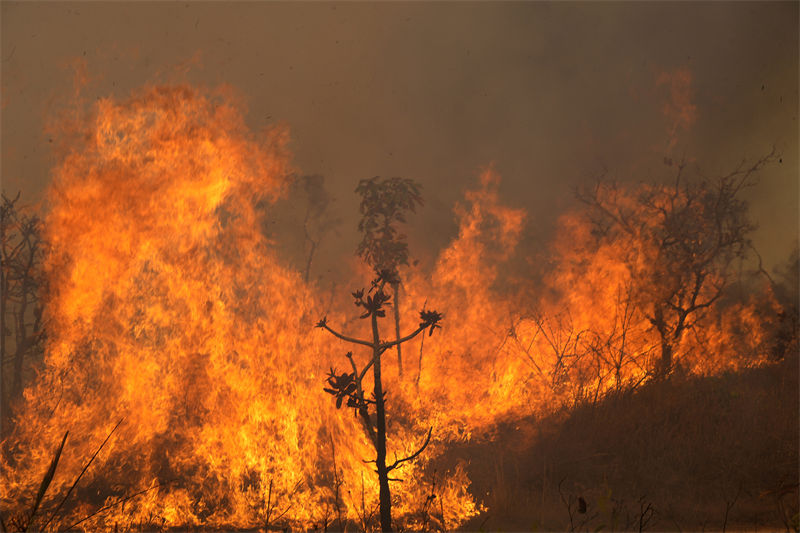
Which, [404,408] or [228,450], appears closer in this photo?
[228,450]

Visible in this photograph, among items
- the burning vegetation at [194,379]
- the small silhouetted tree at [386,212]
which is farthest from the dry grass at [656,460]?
the small silhouetted tree at [386,212]

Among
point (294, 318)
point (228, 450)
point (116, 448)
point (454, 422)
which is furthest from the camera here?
point (454, 422)

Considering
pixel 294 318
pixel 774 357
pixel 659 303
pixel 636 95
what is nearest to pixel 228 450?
pixel 294 318

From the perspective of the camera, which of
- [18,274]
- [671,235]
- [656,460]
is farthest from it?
[671,235]

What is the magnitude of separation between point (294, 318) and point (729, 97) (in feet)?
55.3

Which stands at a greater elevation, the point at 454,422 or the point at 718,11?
the point at 718,11

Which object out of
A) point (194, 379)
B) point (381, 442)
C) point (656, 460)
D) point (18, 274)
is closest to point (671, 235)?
point (656, 460)

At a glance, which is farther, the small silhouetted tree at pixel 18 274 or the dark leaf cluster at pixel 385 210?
the dark leaf cluster at pixel 385 210

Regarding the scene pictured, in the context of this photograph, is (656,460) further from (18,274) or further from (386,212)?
(18,274)

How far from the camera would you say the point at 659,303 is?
13.6 m

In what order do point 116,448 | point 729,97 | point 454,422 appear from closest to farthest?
1. point 116,448
2. point 454,422
3. point 729,97

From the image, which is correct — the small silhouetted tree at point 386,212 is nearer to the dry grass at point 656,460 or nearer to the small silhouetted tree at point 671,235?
the small silhouetted tree at point 671,235

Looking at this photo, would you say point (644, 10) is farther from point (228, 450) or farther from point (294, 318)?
point (228, 450)

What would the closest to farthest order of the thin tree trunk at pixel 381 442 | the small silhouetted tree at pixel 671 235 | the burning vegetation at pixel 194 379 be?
the thin tree trunk at pixel 381 442
the burning vegetation at pixel 194 379
the small silhouetted tree at pixel 671 235
